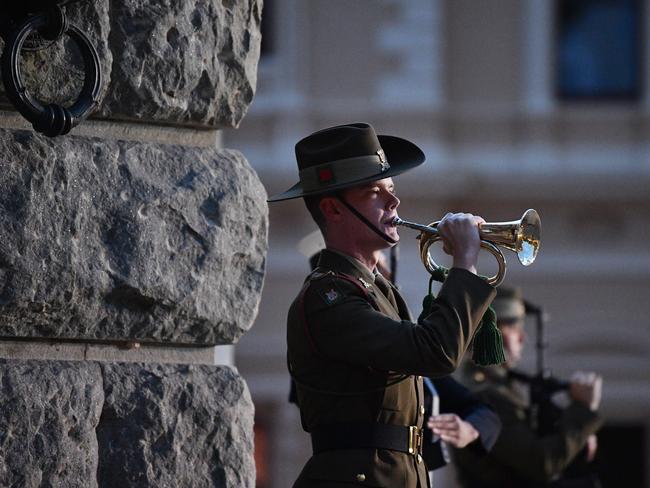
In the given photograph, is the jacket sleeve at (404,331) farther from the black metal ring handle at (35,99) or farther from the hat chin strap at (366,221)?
the black metal ring handle at (35,99)

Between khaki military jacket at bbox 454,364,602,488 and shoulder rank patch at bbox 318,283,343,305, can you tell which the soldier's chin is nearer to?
shoulder rank patch at bbox 318,283,343,305

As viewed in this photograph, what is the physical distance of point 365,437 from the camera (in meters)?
3.67

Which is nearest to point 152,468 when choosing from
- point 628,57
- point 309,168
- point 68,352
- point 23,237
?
point 68,352

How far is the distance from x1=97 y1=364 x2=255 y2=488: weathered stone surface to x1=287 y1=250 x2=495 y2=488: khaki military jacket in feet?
0.54

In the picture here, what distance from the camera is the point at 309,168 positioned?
393 cm

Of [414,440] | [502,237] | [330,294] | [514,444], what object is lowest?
[514,444]

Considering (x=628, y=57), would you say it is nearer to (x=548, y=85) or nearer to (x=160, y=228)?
(x=548, y=85)

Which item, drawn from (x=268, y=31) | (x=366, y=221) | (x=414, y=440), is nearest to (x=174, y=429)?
(x=414, y=440)

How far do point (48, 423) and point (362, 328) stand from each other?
2.31 ft

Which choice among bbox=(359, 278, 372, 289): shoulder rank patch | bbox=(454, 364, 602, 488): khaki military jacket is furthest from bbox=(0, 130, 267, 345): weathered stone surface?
bbox=(454, 364, 602, 488): khaki military jacket

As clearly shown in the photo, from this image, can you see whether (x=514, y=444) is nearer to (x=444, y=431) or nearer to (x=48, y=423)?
(x=444, y=431)

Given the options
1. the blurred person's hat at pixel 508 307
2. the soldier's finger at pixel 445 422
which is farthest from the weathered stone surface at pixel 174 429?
the blurred person's hat at pixel 508 307

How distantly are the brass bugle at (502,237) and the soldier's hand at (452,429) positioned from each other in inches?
55.9

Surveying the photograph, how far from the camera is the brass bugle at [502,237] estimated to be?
3.71 meters
